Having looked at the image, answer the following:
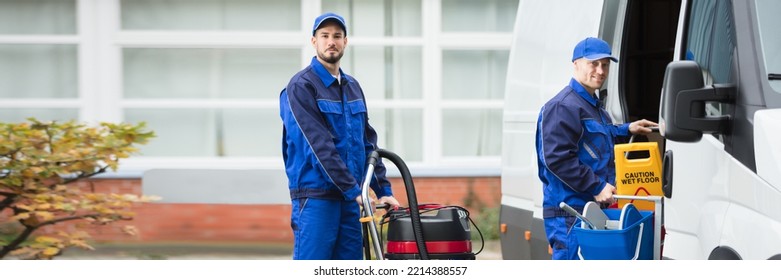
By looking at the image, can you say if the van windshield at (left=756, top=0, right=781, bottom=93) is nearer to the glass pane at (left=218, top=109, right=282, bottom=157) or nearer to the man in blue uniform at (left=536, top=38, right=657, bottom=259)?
the man in blue uniform at (left=536, top=38, right=657, bottom=259)

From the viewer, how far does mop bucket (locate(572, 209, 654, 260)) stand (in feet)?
17.9

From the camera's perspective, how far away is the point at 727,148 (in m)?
4.74

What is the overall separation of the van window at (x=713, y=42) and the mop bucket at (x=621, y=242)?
2.29 ft

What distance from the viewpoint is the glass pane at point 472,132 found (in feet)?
42.7

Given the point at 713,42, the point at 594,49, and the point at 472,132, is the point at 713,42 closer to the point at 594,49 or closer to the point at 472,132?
the point at 594,49

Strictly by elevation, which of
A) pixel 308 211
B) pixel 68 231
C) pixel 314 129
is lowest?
pixel 68 231

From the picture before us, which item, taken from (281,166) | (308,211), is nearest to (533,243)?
(308,211)

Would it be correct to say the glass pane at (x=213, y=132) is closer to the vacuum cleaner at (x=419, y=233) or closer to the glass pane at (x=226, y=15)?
the glass pane at (x=226, y=15)

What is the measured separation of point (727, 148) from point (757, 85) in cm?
29

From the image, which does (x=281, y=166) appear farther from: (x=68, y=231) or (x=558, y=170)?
(x=558, y=170)

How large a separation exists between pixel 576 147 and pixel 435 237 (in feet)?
3.53

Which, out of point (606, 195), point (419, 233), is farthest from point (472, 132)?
point (419, 233)

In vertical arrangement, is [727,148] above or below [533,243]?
above

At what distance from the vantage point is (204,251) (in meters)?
12.2
